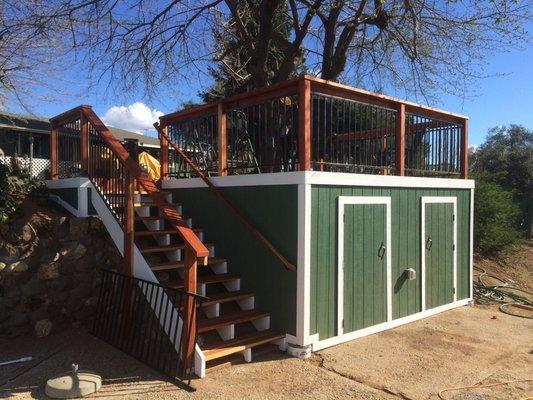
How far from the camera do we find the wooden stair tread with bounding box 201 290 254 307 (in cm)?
516

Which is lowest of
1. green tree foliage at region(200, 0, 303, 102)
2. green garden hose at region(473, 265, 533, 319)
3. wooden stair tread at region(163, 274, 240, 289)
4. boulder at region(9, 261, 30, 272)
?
green garden hose at region(473, 265, 533, 319)

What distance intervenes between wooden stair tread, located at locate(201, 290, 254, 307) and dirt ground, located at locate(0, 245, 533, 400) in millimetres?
753

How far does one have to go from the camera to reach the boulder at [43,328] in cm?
580

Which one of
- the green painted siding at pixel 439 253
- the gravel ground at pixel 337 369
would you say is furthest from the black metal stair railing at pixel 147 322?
the green painted siding at pixel 439 253

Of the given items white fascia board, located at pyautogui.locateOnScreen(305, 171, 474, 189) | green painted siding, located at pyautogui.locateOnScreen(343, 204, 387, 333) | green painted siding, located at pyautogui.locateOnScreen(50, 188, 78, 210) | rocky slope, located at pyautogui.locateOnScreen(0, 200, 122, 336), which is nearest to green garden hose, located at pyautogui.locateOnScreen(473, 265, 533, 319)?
white fascia board, located at pyautogui.locateOnScreen(305, 171, 474, 189)

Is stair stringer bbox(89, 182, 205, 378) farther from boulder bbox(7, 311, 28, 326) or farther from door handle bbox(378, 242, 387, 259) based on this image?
door handle bbox(378, 242, 387, 259)

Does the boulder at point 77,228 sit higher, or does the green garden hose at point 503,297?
the boulder at point 77,228

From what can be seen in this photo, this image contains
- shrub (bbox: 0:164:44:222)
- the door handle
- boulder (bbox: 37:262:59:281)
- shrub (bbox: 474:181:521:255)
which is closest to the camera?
boulder (bbox: 37:262:59:281)

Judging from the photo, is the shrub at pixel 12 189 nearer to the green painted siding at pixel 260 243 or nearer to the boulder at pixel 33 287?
the boulder at pixel 33 287

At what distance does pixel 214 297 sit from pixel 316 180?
1726 mm

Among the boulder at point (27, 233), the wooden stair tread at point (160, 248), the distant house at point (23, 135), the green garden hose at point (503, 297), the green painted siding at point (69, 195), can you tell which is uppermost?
the distant house at point (23, 135)

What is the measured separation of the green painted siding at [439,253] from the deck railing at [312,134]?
2.18 feet

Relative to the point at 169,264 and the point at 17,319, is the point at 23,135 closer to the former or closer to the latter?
the point at 17,319

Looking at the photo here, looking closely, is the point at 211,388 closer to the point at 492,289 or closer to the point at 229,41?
the point at 492,289
